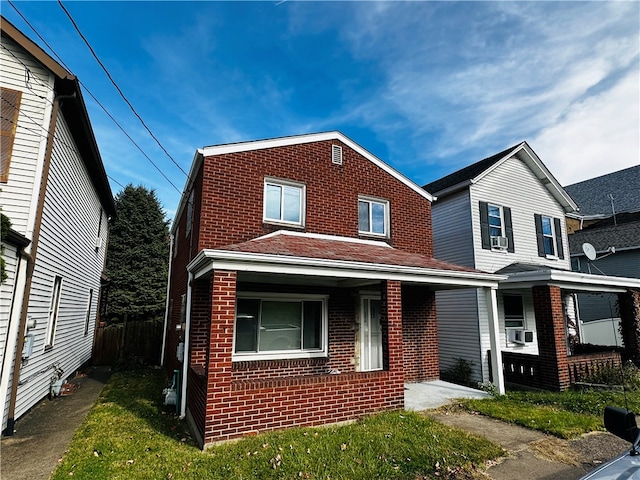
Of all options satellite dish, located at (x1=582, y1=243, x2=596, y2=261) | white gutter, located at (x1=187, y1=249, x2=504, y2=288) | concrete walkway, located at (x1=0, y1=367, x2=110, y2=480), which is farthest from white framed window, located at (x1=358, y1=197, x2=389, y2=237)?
satellite dish, located at (x1=582, y1=243, x2=596, y2=261)

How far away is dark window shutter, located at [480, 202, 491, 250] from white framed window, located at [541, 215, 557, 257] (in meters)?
3.40

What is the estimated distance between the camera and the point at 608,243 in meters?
17.9

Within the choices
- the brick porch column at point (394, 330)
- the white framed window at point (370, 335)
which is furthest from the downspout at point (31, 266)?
the white framed window at point (370, 335)

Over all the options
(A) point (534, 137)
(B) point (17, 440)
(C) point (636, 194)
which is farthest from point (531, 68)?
(C) point (636, 194)

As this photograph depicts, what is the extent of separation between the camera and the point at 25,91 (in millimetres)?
6773

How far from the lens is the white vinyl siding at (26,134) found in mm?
6320

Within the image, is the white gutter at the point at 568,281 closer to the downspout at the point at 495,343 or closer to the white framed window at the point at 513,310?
the downspout at the point at 495,343

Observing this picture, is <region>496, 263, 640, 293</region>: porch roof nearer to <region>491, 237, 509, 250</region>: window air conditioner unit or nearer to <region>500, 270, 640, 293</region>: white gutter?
<region>500, 270, 640, 293</region>: white gutter

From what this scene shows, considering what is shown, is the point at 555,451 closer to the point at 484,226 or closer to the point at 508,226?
the point at 484,226

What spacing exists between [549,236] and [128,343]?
17.8 m

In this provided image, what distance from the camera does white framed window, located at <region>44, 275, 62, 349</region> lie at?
8.27 metres

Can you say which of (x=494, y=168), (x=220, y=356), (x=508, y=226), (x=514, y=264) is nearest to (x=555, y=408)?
(x=514, y=264)

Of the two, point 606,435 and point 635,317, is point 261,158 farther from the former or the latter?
point 635,317

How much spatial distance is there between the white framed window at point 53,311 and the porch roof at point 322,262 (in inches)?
164
